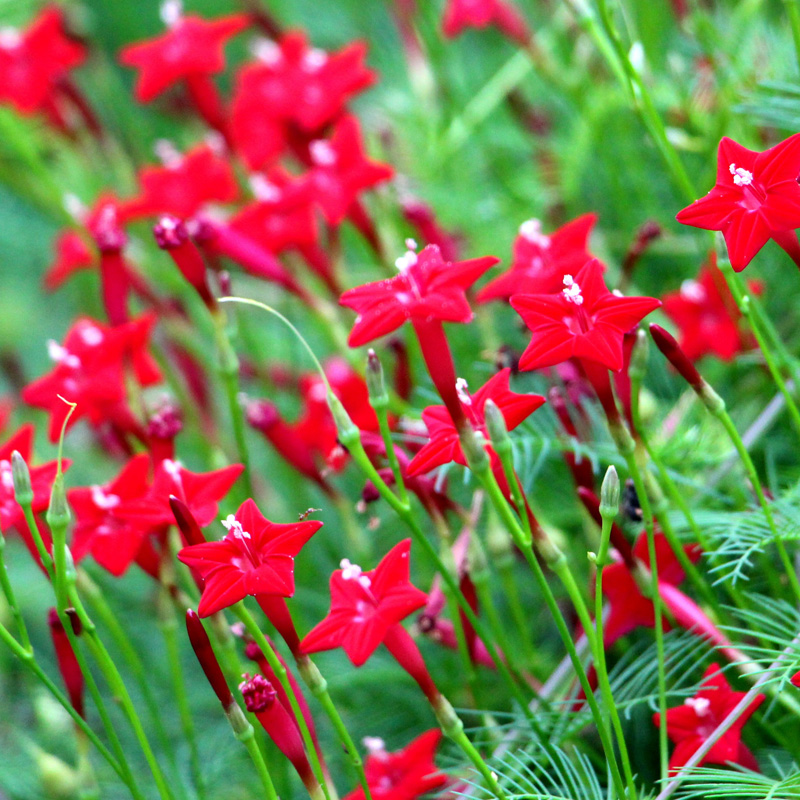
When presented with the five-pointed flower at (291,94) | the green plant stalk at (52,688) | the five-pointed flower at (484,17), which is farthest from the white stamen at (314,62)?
the green plant stalk at (52,688)

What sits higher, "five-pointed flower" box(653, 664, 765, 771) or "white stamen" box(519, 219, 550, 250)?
"white stamen" box(519, 219, 550, 250)

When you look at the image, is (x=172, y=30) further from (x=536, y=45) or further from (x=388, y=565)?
(x=388, y=565)

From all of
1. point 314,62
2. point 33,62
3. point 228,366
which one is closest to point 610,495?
point 228,366

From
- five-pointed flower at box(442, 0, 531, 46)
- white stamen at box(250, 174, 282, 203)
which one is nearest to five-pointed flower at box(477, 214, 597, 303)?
white stamen at box(250, 174, 282, 203)

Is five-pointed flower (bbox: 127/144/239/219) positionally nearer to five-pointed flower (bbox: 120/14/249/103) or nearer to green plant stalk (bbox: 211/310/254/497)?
five-pointed flower (bbox: 120/14/249/103)

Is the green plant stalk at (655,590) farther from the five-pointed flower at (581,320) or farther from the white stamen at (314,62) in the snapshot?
the white stamen at (314,62)

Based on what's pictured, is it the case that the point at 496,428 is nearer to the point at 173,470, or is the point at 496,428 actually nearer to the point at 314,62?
the point at 173,470

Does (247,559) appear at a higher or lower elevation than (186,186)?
lower

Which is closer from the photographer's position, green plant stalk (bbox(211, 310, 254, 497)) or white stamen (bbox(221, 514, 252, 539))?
white stamen (bbox(221, 514, 252, 539))
